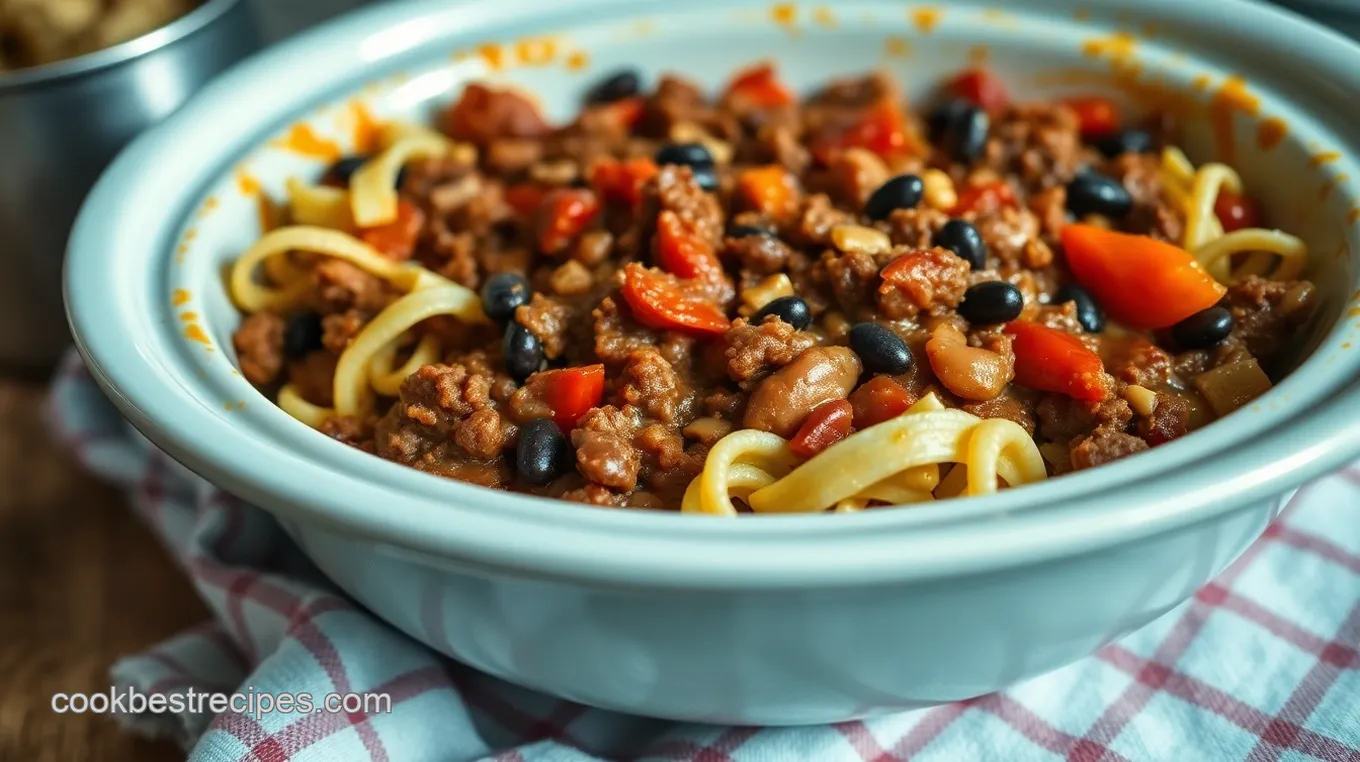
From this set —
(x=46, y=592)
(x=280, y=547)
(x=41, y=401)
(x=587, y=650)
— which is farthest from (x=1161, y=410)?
(x=41, y=401)

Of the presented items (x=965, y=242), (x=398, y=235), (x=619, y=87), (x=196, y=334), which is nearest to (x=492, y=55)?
(x=619, y=87)

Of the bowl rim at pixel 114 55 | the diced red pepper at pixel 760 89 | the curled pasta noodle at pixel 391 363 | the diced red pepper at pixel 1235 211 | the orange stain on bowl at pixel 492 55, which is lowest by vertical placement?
the curled pasta noodle at pixel 391 363

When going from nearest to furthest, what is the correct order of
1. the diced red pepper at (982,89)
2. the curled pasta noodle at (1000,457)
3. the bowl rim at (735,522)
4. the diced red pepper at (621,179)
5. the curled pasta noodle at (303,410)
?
the bowl rim at (735,522) → the curled pasta noodle at (1000,457) → the curled pasta noodle at (303,410) → the diced red pepper at (621,179) → the diced red pepper at (982,89)

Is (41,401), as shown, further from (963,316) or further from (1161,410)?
(1161,410)

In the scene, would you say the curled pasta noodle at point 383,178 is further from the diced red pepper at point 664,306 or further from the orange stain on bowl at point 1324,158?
the orange stain on bowl at point 1324,158

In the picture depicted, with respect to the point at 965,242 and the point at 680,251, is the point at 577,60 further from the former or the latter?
the point at 965,242

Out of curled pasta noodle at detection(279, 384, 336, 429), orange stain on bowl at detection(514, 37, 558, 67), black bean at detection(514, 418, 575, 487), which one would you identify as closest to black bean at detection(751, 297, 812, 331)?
black bean at detection(514, 418, 575, 487)

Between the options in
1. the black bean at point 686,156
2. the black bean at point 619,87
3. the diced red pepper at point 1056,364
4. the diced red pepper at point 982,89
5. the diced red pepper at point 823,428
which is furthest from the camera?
the black bean at point 619,87

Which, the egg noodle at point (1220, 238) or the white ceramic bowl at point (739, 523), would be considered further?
the egg noodle at point (1220, 238)

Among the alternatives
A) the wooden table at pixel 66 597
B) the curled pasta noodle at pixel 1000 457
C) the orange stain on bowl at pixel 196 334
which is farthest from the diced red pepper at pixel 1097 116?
the wooden table at pixel 66 597
